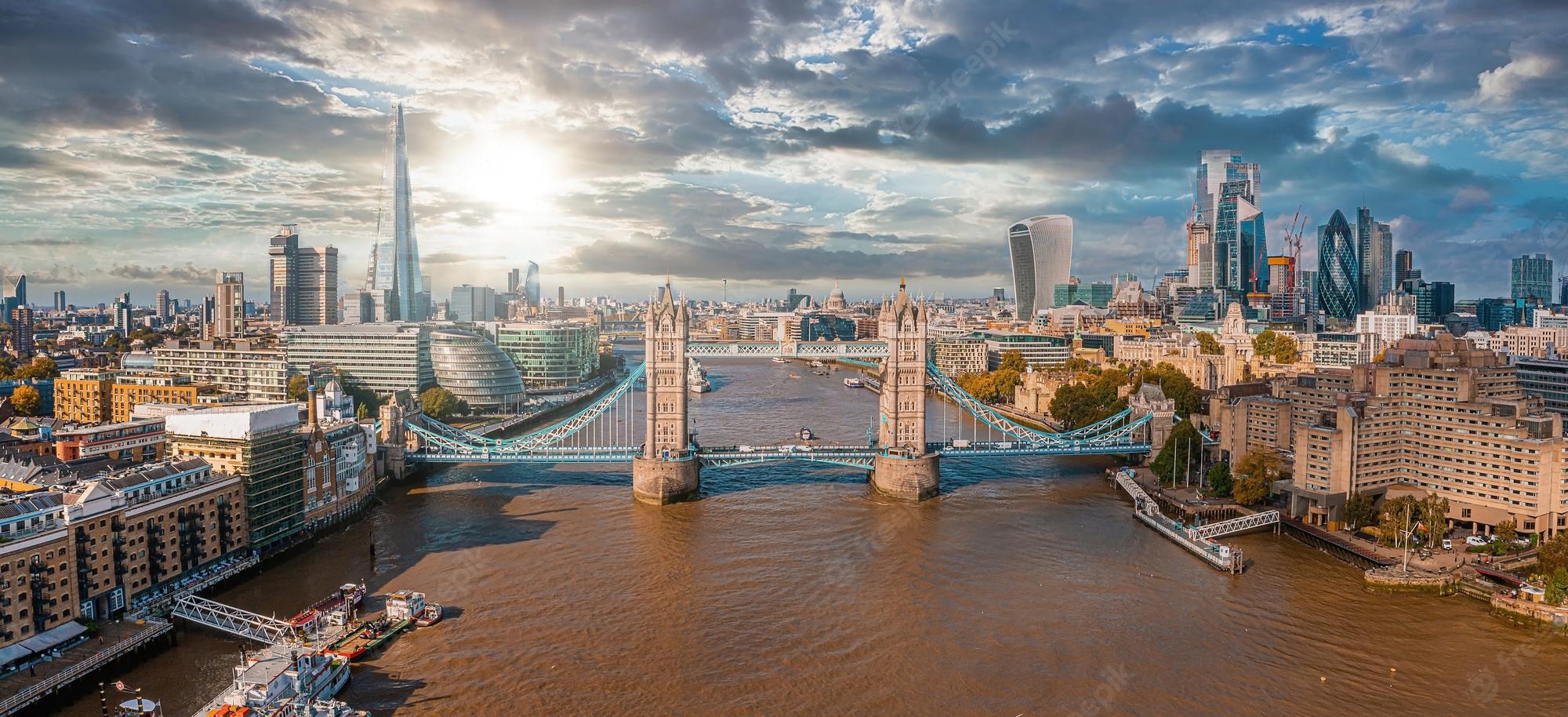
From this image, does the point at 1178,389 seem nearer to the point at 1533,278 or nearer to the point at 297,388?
the point at 297,388

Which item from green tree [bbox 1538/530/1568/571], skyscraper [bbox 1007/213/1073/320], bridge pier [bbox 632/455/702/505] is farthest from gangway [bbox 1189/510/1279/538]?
skyscraper [bbox 1007/213/1073/320]

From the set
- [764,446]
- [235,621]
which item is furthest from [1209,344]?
[235,621]

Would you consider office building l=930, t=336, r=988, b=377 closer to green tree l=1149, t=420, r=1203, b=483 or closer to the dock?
green tree l=1149, t=420, r=1203, b=483

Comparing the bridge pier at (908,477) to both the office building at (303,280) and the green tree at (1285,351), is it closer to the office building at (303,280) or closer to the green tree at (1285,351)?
the green tree at (1285,351)

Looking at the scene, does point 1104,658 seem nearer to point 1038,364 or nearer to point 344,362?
point 344,362

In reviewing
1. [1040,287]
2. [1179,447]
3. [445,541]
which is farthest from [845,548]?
[1040,287]
